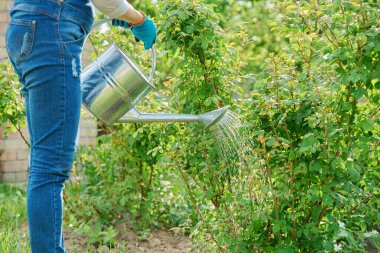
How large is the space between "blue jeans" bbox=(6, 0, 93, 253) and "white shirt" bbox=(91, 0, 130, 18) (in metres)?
0.08

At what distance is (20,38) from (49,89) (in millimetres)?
181

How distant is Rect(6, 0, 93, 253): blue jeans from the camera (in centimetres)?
181

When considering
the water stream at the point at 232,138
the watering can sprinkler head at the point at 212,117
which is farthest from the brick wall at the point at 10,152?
the watering can sprinkler head at the point at 212,117

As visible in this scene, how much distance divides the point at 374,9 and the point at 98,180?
7.03ft

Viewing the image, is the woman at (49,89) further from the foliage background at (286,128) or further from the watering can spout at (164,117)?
the foliage background at (286,128)

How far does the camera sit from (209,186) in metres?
2.61

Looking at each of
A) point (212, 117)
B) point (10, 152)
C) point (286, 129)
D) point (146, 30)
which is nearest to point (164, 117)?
point (212, 117)

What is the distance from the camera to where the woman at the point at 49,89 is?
181cm

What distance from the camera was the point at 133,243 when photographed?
3.30 m

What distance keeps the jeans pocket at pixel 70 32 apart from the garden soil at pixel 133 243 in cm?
140

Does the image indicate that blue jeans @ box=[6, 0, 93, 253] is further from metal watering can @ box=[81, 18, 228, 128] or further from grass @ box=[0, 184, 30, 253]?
grass @ box=[0, 184, 30, 253]

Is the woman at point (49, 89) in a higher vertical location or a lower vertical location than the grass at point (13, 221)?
higher

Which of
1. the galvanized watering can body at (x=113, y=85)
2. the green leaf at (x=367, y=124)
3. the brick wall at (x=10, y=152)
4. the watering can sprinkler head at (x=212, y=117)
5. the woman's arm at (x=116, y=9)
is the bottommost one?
the brick wall at (x=10, y=152)

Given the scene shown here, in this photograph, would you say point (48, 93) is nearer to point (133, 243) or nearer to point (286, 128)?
point (286, 128)
